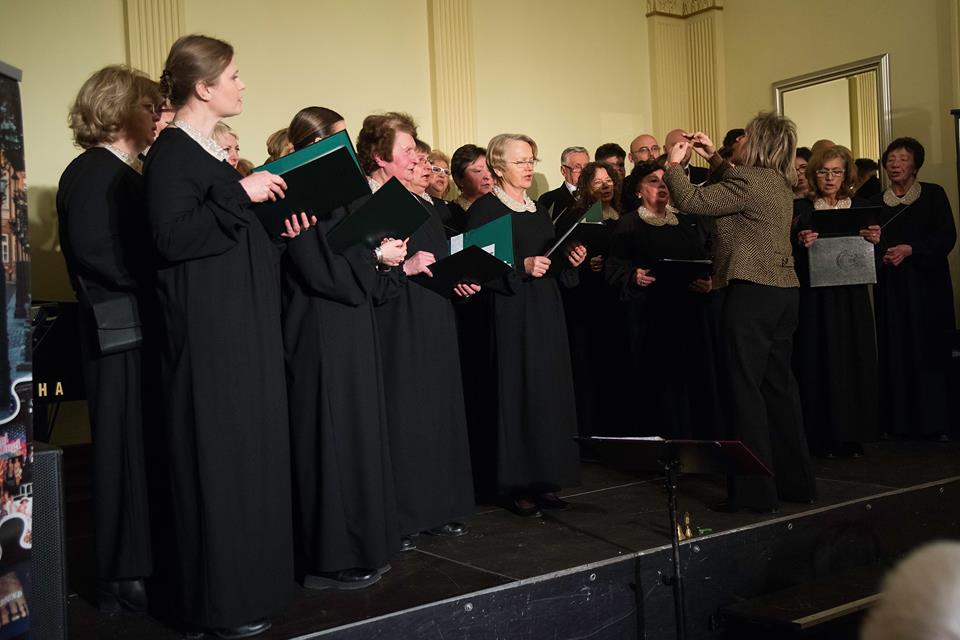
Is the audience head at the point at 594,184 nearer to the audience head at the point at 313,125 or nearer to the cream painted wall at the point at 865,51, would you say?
the audience head at the point at 313,125

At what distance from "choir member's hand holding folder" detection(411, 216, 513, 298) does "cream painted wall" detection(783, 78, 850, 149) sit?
5.96 meters

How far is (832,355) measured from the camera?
6527 millimetres

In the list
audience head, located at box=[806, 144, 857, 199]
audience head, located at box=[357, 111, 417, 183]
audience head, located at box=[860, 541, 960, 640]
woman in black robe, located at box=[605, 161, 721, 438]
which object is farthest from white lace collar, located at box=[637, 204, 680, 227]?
audience head, located at box=[860, 541, 960, 640]

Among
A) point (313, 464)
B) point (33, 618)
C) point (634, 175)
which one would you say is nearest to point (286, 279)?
point (313, 464)

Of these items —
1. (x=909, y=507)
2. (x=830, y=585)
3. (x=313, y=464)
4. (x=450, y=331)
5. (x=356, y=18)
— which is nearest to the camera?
(x=313, y=464)

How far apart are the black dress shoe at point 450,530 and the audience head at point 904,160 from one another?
14.3 feet

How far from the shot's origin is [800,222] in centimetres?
656

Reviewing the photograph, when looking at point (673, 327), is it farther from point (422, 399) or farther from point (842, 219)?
point (422, 399)

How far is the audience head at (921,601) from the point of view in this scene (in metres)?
1.23

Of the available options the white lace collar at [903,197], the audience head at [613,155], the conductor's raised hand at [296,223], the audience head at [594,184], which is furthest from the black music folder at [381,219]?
the white lace collar at [903,197]

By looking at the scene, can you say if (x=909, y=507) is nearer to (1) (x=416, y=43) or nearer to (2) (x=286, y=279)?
(2) (x=286, y=279)

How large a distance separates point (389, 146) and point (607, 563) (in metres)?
1.89

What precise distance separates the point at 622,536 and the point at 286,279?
5.77 feet

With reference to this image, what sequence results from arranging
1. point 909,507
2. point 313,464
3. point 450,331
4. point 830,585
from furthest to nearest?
point 909,507
point 450,331
point 830,585
point 313,464
